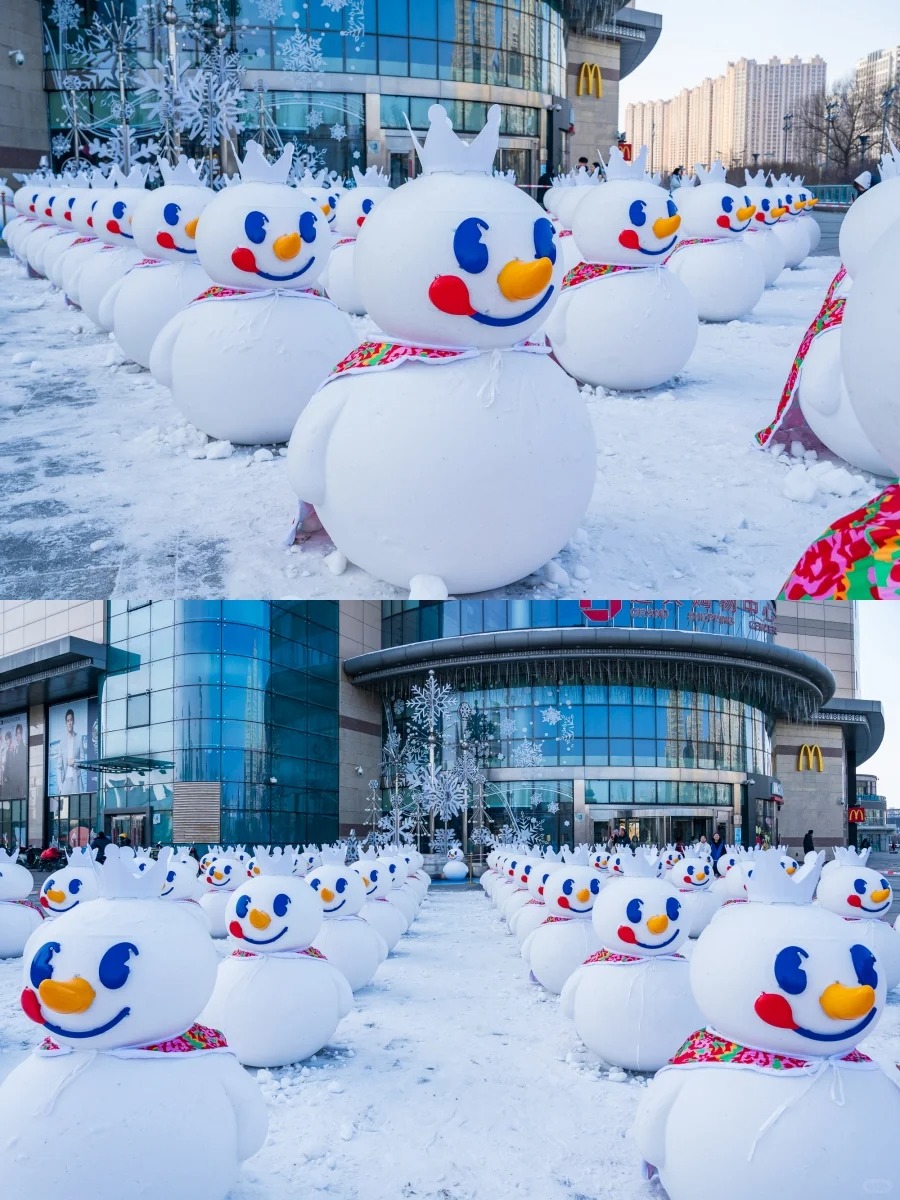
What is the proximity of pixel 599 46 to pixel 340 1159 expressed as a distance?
147 ft

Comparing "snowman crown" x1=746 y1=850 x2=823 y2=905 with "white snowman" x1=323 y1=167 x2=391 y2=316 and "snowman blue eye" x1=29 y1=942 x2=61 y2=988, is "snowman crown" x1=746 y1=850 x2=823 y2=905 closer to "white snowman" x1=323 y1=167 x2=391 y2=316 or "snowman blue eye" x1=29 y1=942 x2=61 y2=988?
"snowman blue eye" x1=29 y1=942 x2=61 y2=988

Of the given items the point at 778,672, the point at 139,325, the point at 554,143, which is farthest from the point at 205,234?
the point at 554,143

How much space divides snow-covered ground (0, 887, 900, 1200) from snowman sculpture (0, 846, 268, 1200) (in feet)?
1.77

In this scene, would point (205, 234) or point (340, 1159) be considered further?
point (205, 234)

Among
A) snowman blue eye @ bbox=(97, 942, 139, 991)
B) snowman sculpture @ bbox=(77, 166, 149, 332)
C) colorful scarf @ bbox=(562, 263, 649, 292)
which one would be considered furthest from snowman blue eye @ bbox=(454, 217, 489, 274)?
snowman sculpture @ bbox=(77, 166, 149, 332)

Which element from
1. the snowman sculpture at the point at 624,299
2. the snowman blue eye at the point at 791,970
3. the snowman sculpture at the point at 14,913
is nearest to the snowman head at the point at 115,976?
the snowman blue eye at the point at 791,970

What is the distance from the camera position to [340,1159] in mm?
4336

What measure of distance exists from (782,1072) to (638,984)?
190 cm

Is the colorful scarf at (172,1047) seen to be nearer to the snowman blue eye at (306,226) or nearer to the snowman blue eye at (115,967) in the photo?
the snowman blue eye at (115,967)

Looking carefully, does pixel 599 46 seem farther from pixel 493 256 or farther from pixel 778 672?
pixel 493 256

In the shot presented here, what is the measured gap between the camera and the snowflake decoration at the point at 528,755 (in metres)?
25.5

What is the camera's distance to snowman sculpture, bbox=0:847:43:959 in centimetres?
932

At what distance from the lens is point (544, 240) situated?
4.81 m

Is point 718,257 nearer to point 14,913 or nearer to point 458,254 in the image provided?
point 458,254
